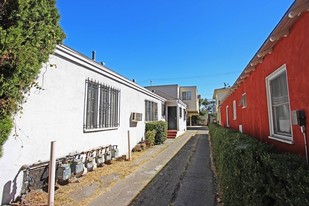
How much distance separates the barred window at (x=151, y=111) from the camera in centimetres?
1337

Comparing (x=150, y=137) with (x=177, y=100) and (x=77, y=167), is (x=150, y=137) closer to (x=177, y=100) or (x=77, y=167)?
(x=77, y=167)

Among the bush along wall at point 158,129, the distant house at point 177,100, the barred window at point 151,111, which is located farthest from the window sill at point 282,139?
the distant house at point 177,100

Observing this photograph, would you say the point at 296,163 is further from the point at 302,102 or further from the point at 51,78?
the point at 51,78

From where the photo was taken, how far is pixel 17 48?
3.27 m

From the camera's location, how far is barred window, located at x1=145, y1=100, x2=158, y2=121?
13.4 m

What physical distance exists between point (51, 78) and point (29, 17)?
166 centimetres

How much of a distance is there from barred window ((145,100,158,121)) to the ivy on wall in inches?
376

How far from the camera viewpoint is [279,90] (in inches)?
150

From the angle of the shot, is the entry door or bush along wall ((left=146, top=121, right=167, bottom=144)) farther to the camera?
the entry door

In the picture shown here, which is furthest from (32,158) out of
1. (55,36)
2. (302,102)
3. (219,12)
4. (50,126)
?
(219,12)

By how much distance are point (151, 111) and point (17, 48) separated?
11.5 metres

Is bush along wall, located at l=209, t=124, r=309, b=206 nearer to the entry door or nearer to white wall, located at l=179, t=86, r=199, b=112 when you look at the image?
the entry door

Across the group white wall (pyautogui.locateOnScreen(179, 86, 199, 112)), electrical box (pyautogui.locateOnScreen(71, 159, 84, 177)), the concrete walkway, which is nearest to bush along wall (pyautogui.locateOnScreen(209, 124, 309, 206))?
the concrete walkway

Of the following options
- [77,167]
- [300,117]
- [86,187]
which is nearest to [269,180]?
[300,117]
